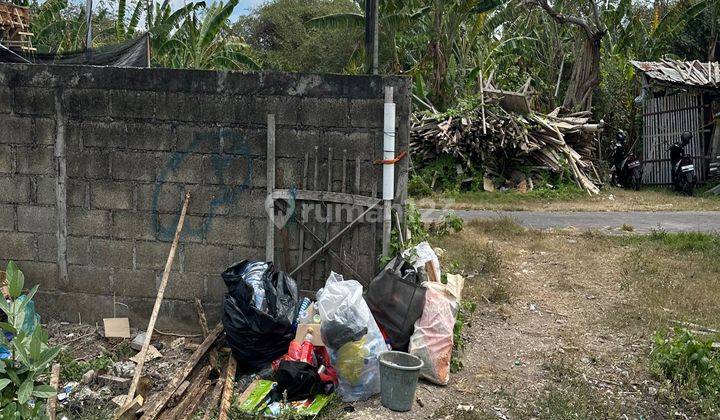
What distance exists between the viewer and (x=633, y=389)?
15.3 feet

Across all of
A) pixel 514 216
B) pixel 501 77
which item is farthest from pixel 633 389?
pixel 501 77

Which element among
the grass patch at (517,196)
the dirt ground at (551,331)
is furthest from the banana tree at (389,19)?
the dirt ground at (551,331)

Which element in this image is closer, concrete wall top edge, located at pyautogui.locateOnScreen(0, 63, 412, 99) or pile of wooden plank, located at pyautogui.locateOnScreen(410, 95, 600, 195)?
concrete wall top edge, located at pyautogui.locateOnScreen(0, 63, 412, 99)

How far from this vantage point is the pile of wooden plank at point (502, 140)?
13523 mm

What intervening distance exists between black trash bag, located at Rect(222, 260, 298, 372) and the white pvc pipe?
3.96 ft

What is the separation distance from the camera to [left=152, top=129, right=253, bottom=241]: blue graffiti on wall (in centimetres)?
540

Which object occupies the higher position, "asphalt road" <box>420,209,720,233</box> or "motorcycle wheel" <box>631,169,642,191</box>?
"motorcycle wheel" <box>631,169,642,191</box>

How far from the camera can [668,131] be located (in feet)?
49.0

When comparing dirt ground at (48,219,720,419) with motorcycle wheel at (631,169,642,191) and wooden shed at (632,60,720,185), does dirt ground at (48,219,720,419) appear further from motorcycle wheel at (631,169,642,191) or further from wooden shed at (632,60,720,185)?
wooden shed at (632,60,720,185)

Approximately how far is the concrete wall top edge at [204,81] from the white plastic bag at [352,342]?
1.72 metres

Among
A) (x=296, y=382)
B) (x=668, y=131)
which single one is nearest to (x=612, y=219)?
(x=668, y=131)

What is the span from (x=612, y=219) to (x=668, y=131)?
546 centimetres

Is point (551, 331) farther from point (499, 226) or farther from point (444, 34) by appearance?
point (444, 34)

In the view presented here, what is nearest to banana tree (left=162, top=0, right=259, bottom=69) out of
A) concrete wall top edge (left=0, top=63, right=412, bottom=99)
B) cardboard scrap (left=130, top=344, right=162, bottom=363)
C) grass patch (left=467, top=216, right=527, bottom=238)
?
grass patch (left=467, top=216, right=527, bottom=238)
